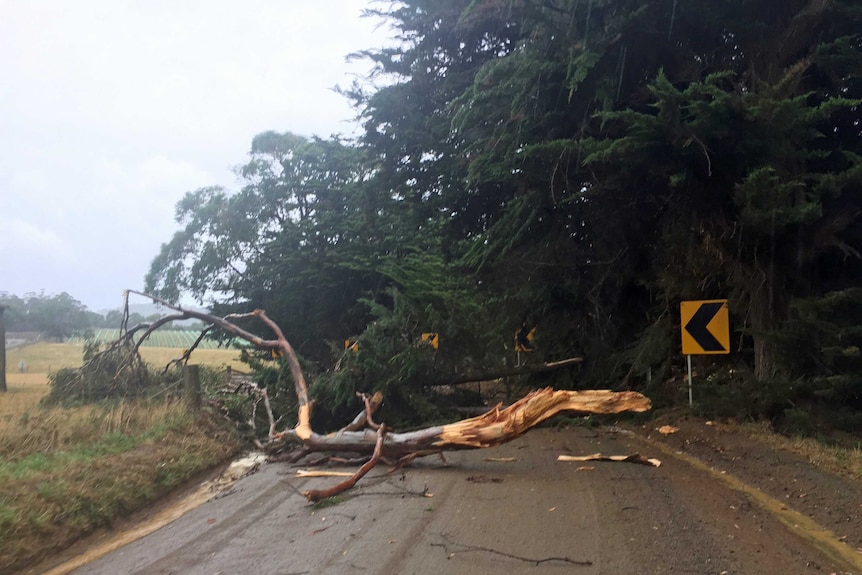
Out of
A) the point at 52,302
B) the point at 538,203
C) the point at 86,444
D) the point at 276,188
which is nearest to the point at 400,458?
the point at 86,444

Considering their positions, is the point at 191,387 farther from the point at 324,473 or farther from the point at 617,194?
the point at 617,194

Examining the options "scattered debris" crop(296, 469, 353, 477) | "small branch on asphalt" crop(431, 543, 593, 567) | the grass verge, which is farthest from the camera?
"scattered debris" crop(296, 469, 353, 477)

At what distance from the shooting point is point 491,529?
6.39 metres

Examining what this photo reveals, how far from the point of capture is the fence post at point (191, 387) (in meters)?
12.2

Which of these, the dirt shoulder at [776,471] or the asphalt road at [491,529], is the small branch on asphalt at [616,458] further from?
the dirt shoulder at [776,471]

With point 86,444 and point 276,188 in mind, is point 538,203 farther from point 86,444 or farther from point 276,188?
point 276,188

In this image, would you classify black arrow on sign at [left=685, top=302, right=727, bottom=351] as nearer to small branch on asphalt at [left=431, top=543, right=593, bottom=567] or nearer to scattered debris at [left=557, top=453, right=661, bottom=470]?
scattered debris at [left=557, top=453, right=661, bottom=470]

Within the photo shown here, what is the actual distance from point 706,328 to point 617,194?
2.72 metres

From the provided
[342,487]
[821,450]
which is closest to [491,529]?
[342,487]

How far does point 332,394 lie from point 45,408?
177 inches

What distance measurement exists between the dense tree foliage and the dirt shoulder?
681 millimetres

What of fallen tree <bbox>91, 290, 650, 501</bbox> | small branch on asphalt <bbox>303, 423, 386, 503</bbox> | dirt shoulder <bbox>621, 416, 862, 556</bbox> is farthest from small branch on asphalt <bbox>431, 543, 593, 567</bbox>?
fallen tree <bbox>91, 290, 650, 501</bbox>

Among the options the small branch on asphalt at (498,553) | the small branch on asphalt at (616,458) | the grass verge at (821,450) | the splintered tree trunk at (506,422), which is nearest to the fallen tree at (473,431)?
the splintered tree trunk at (506,422)

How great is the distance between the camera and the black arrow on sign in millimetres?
11750
